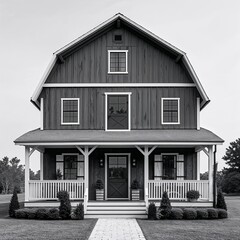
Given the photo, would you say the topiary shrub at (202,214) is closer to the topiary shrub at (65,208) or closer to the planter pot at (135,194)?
the planter pot at (135,194)

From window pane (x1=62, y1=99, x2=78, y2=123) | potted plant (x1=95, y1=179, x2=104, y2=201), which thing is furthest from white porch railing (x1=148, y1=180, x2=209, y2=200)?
window pane (x1=62, y1=99, x2=78, y2=123)

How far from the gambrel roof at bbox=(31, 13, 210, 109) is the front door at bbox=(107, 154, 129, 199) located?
4797 mm

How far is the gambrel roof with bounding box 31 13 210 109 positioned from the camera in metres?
23.3

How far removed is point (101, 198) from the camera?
75.9ft

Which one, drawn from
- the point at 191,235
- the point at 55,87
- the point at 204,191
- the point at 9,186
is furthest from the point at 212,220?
the point at 9,186

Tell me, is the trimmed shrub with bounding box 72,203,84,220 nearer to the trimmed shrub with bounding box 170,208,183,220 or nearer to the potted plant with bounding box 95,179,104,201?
the potted plant with bounding box 95,179,104,201

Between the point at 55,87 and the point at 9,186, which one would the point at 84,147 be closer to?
the point at 55,87

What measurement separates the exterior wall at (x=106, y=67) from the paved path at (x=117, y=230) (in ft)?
24.7

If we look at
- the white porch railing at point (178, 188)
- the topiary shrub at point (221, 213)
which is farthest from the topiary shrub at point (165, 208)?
the topiary shrub at point (221, 213)

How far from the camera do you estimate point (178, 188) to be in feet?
72.0

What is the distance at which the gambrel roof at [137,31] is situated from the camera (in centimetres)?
2327

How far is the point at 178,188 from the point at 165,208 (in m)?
1.88

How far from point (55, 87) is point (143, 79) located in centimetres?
435

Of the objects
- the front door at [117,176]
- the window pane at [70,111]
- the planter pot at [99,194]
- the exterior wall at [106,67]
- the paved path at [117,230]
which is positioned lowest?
the paved path at [117,230]
